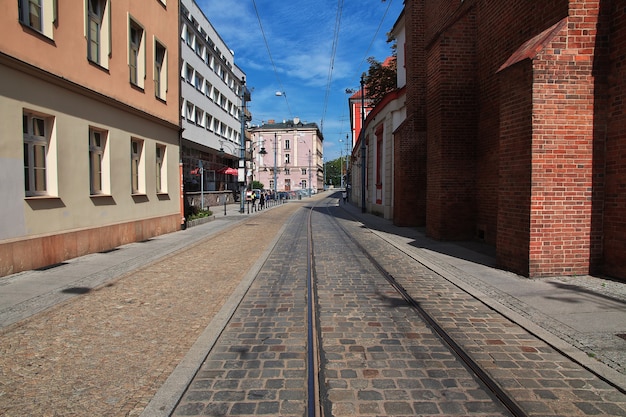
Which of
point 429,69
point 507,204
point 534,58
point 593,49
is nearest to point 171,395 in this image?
point 507,204

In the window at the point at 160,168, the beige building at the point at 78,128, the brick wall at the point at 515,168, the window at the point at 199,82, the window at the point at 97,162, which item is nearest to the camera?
the brick wall at the point at 515,168

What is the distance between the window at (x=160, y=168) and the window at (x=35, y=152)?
602 centimetres

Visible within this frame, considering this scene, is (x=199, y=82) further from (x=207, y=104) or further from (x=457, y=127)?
(x=457, y=127)

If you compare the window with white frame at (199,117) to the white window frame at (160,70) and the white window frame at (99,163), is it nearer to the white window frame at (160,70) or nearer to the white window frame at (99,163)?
the white window frame at (160,70)

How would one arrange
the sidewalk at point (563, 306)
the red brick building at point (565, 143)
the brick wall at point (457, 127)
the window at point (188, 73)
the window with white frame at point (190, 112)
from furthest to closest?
the window with white frame at point (190, 112) < the window at point (188, 73) < the brick wall at point (457, 127) < the red brick building at point (565, 143) < the sidewalk at point (563, 306)

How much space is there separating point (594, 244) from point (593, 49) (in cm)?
327

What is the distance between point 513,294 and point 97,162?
33.5 feet

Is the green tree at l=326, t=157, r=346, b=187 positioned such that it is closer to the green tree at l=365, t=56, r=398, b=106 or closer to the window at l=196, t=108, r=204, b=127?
the green tree at l=365, t=56, r=398, b=106

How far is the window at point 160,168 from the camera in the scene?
48.7ft

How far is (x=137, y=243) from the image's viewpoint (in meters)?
12.1

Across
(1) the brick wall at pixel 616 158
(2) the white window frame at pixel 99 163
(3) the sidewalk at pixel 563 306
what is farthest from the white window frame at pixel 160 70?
(1) the brick wall at pixel 616 158

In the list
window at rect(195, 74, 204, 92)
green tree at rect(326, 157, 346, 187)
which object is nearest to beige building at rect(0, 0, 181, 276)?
window at rect(195, 74, 204, 92)

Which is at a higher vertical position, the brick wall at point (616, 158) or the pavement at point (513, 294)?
the brick wall at point (616, 158)

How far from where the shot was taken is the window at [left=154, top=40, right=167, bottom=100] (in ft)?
48.0
